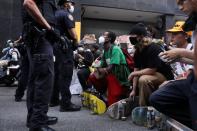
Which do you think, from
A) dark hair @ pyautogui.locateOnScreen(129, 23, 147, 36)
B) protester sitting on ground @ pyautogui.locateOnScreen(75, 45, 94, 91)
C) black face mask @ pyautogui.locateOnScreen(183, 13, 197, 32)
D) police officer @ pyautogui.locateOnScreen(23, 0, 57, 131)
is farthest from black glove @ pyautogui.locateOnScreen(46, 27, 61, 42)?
protester sitting on ground @ pyautogui.locateOnScreen(75, 45, 94, 91)

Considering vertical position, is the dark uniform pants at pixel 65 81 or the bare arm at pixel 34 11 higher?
the bare arm at pixel 34 11

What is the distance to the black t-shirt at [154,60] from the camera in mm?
3663

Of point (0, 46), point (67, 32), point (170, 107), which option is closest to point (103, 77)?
point (67, 32)

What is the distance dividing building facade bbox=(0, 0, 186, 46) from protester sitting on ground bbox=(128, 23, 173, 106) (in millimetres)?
9313

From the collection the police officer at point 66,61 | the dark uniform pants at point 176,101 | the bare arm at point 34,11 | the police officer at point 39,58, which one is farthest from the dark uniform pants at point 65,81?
the dark uniform pants at point 176,101

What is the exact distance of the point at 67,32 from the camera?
4.34 meters

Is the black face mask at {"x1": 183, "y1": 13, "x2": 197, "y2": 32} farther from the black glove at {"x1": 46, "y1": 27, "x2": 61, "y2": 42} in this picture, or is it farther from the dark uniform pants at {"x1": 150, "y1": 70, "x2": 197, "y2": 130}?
the black glove at {"x1": 46, "y1": 27, "x2": 61, "y2": 42}

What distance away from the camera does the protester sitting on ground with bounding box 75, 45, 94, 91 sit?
223 inches

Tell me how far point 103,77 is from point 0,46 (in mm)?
8522

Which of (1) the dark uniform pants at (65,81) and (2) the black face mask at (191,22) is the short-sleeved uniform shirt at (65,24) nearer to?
(1) the dark uniform pants at (65,81)

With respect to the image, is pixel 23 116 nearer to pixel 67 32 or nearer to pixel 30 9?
pixel 67 32

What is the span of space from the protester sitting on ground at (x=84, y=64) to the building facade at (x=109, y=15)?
670 cm

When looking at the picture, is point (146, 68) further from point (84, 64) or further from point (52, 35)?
point (84, 64)

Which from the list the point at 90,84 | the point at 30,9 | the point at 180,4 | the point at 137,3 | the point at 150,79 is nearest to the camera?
the point at 180,4
